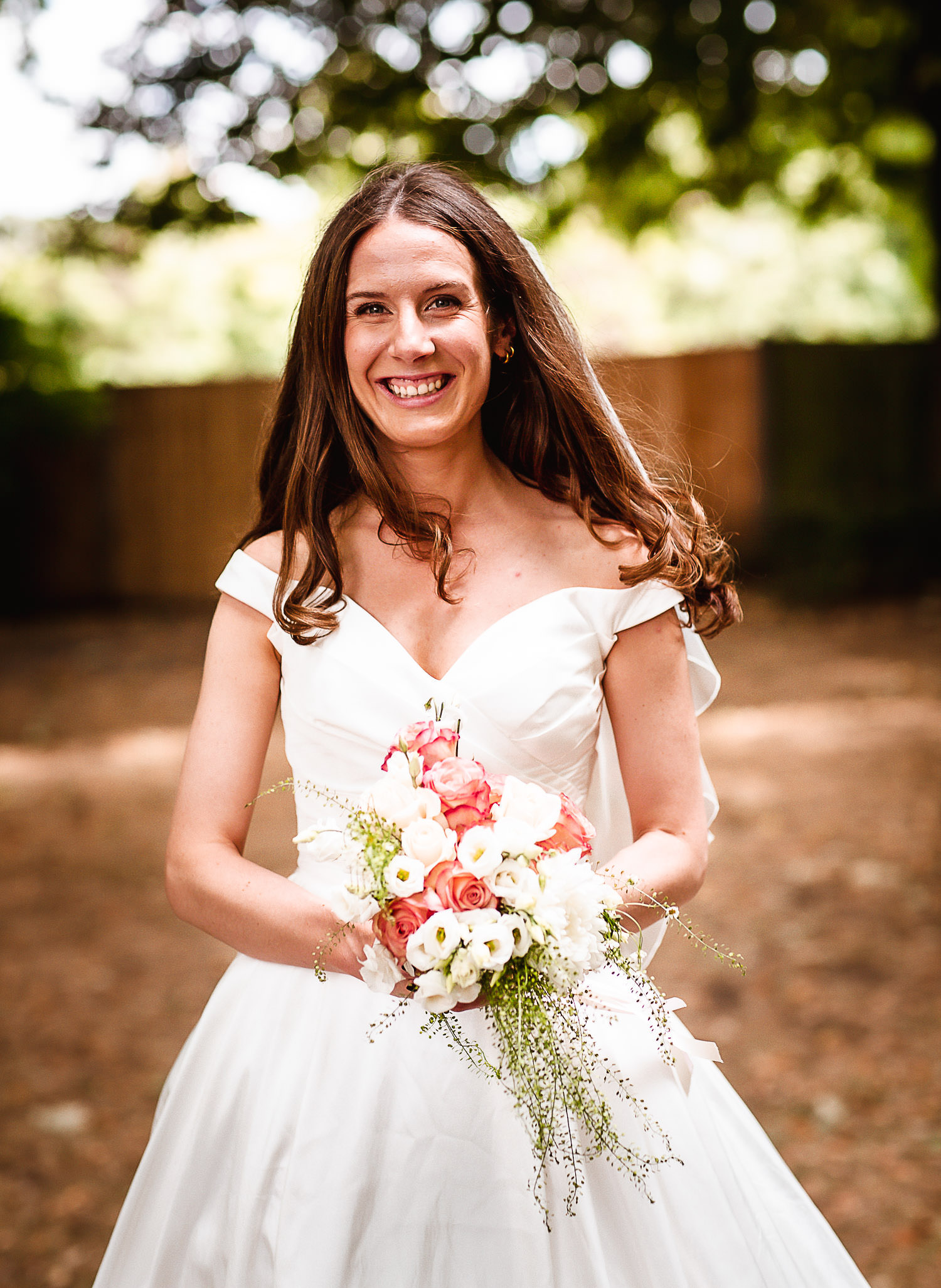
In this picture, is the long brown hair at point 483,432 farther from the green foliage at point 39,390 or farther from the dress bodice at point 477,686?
the green foliage at point 39,390

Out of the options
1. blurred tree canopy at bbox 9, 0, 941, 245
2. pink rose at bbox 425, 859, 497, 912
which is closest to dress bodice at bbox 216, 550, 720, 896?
pink rose at bbox 425, 859, 497, 912

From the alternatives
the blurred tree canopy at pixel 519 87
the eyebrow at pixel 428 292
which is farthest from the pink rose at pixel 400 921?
the blurred tree canopy at pixel 519 87

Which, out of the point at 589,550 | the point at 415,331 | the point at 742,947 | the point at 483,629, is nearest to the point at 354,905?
the point at 483,629

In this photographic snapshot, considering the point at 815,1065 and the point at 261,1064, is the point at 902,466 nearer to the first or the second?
the point at 815,1065

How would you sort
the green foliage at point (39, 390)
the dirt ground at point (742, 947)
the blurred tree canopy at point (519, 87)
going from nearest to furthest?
the dirt ground at point (742, 947)
the blurred tree canopy at point (519, 87)
the green foliage at point (39, 390)

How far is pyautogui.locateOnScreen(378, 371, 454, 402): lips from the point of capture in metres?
2.26

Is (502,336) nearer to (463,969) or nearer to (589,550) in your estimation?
(589,550)

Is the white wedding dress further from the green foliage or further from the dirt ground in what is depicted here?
the green foliage

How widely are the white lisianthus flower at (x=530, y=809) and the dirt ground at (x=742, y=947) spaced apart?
2.50m

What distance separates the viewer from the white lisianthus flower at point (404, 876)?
1.79 meters

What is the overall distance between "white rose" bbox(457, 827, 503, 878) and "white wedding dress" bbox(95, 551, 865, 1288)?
0.46 meters

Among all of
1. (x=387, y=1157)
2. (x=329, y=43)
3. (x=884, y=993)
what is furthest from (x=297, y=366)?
(x=329, y=43)

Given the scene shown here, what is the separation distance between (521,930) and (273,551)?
39.7 inches

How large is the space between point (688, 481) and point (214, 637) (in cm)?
107
